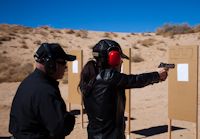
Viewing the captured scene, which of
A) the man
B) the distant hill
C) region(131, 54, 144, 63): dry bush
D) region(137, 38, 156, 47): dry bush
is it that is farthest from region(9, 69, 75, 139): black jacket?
region(137, 38, 156, 47): dry bush

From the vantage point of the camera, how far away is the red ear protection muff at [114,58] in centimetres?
308

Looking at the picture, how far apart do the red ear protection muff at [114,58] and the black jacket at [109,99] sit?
3.1 inches

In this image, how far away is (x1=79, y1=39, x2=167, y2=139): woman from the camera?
9.98 feet

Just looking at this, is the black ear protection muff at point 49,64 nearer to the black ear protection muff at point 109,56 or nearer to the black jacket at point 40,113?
the black jacket at point 40,113

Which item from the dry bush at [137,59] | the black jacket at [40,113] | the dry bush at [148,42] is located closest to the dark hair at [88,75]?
the black jacket at [40,113]

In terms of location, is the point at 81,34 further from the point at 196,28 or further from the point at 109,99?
the point at 109,99

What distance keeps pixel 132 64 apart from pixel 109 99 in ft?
57.9

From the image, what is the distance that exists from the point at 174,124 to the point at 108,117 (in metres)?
5.89

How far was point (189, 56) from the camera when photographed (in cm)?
571

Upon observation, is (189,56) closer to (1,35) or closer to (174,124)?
(174,124)

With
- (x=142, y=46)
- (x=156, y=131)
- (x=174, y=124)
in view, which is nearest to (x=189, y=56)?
(x=156, y=131)

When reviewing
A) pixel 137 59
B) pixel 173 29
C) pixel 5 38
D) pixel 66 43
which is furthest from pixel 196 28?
pixel 5 38

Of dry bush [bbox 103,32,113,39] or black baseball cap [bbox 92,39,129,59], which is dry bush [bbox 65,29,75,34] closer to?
dry bush [bbox 103,32,113,39]

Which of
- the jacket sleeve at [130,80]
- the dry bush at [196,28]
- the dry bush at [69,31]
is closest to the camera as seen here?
the jacket sleeve at [130,80]
